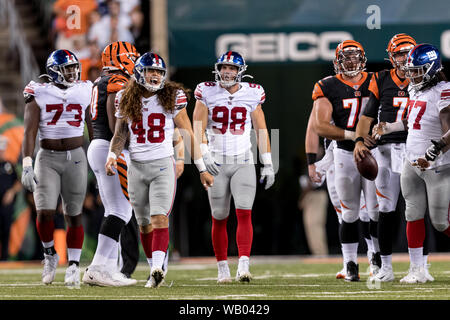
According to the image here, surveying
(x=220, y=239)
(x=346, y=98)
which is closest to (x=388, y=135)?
(x=346, y=98)

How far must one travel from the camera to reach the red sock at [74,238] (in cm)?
768

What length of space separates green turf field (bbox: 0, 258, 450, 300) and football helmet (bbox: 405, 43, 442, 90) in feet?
4.81

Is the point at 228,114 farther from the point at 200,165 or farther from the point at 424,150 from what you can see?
the point at 424,150

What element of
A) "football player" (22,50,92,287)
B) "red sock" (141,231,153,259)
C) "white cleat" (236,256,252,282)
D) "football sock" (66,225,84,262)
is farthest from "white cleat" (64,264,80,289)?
"white cleat" (236,256,252,282)

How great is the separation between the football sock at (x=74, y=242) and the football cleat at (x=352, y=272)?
2.09 meters

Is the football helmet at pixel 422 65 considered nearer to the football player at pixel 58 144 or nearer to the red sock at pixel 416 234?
the red sock at pixel 416 234

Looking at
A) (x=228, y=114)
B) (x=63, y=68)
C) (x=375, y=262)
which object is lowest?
(x=375, y=262)

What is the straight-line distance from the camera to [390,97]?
7.66m

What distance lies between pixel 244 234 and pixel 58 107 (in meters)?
1.75

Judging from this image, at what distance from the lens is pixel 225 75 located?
25.5 feet

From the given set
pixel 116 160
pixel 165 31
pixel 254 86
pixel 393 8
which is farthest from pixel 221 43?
pixel 116 160

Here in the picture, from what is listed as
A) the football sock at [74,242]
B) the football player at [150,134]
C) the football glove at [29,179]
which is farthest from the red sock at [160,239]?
the football glove at [29,179]

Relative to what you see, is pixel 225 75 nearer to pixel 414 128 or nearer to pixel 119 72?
pixel 119 72

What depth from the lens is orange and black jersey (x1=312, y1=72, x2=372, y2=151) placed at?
7.75m
